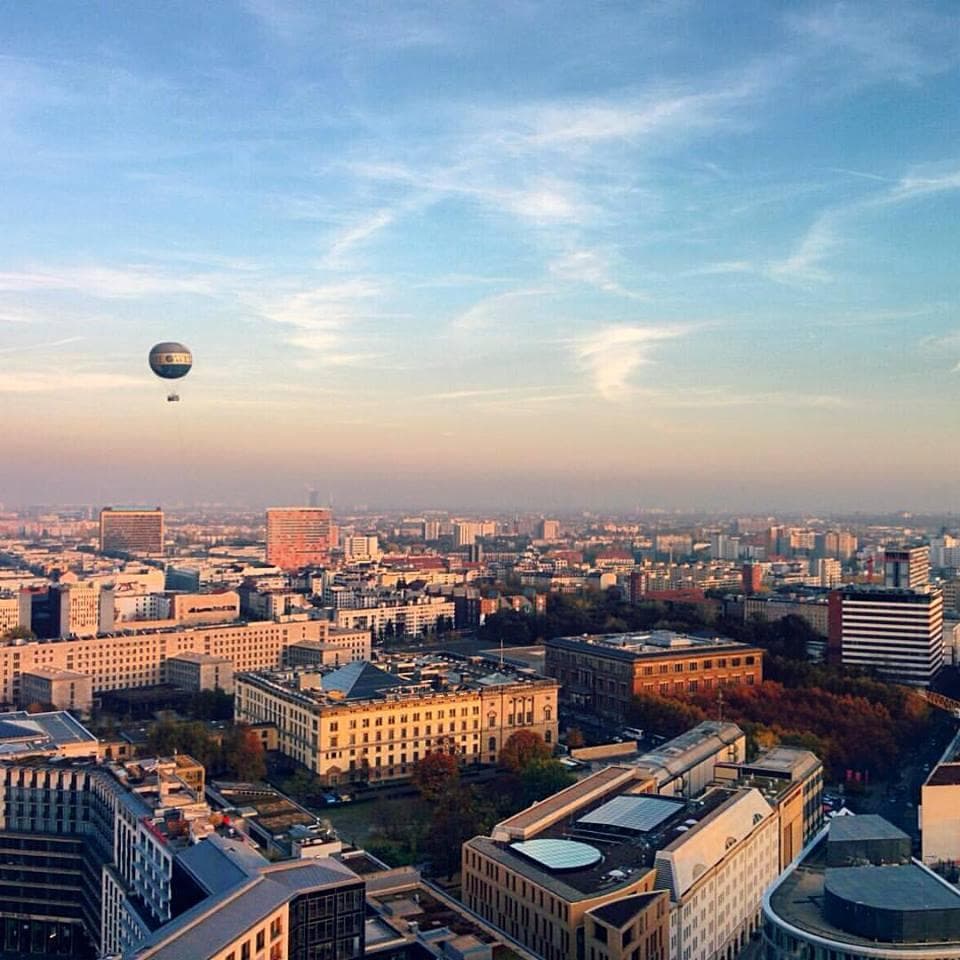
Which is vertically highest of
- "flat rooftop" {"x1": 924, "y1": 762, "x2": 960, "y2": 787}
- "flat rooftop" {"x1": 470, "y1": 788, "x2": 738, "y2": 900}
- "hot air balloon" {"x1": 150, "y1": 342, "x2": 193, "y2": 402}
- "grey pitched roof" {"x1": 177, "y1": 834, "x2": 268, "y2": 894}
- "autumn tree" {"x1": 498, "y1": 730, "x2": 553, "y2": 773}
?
"hot air balloon" {"x1": 150, "y1": 342, "x2": 193, "y2": 402}

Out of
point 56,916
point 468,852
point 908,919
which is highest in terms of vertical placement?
point 908,919

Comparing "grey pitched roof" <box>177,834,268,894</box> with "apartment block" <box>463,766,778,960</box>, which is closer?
"grey pitched roof" <box>177,834,268,894</box>

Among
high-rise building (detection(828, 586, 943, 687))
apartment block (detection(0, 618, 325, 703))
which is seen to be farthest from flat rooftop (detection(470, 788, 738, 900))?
apartment block (detection(0, 618, 325, 703))

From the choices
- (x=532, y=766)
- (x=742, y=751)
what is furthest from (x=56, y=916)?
(x=742, y=751)

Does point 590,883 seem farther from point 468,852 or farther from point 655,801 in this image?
point 655,801

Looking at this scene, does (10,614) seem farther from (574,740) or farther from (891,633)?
(891,633)

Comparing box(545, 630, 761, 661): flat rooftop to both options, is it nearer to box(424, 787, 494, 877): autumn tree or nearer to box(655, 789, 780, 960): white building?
box(424, 787, 494, 877): autumn tree
